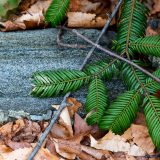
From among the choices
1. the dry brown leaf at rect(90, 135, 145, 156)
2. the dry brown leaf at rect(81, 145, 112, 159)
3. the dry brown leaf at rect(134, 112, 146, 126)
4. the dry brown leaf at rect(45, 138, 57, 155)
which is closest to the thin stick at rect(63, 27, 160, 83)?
the dry brown leaf at rect(134, 112, 146, 126)

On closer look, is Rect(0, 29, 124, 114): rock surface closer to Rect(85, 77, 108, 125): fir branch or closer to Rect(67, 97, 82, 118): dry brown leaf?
Rect(67, 97, 82, 118): dry brown leaf

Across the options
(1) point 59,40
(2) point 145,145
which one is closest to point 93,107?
(2) point 145,145

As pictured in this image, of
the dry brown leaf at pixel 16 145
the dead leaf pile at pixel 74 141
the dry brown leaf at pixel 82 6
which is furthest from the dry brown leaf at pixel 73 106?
the dry brown leaf at pixel 82 6

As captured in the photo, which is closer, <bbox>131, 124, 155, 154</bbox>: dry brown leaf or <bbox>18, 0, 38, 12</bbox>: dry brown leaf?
<bbox>131, 124, 155, 154</bbox>: dry brown leaf

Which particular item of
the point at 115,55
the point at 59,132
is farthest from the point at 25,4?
the point at 59,132

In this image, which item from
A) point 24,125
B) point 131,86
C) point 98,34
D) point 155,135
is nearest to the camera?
point 155,135

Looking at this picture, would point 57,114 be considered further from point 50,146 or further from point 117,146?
point 117,146

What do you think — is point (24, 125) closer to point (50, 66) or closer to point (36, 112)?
point (36, 112)

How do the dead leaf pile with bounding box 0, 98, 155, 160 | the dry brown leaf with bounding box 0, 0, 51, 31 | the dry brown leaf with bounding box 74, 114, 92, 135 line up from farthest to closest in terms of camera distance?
the dry brown leaf with bounding box 0, 0, 51, 31 < the dry brown leaf with bounding box 74, 114, 92, 135 < the dead leaf pile with bounding box 0, 98, 155, 160
